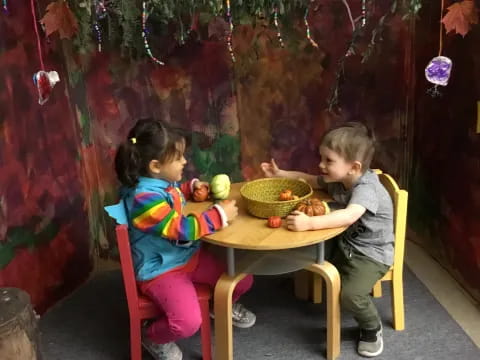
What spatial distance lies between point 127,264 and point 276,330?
70 cm

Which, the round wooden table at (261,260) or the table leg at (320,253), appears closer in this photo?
the round wooden table at (261,260)

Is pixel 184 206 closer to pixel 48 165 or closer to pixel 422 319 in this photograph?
pixel 48 165

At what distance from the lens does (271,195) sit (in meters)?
2.02

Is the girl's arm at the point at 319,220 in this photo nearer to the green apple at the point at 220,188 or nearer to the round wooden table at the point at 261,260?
the round wooden table at the point at 261,260

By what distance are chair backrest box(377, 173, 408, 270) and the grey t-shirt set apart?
30 millimetres

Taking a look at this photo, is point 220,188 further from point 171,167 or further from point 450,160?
point 450,160

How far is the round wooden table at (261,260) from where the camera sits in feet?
5.53

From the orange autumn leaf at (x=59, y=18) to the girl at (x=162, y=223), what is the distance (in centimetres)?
41

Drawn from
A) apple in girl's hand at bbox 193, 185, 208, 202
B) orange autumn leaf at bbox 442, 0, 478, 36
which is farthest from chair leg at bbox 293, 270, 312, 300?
orange autumn leaf at bbox 442, 0, 478, 36

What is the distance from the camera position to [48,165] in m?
2.26

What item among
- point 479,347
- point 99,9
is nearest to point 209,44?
point 99,9

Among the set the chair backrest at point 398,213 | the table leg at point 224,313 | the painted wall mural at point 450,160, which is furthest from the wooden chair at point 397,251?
the table leg at point 224,313

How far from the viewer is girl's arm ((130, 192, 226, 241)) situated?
1733 millimetres

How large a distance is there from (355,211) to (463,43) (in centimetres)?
88
